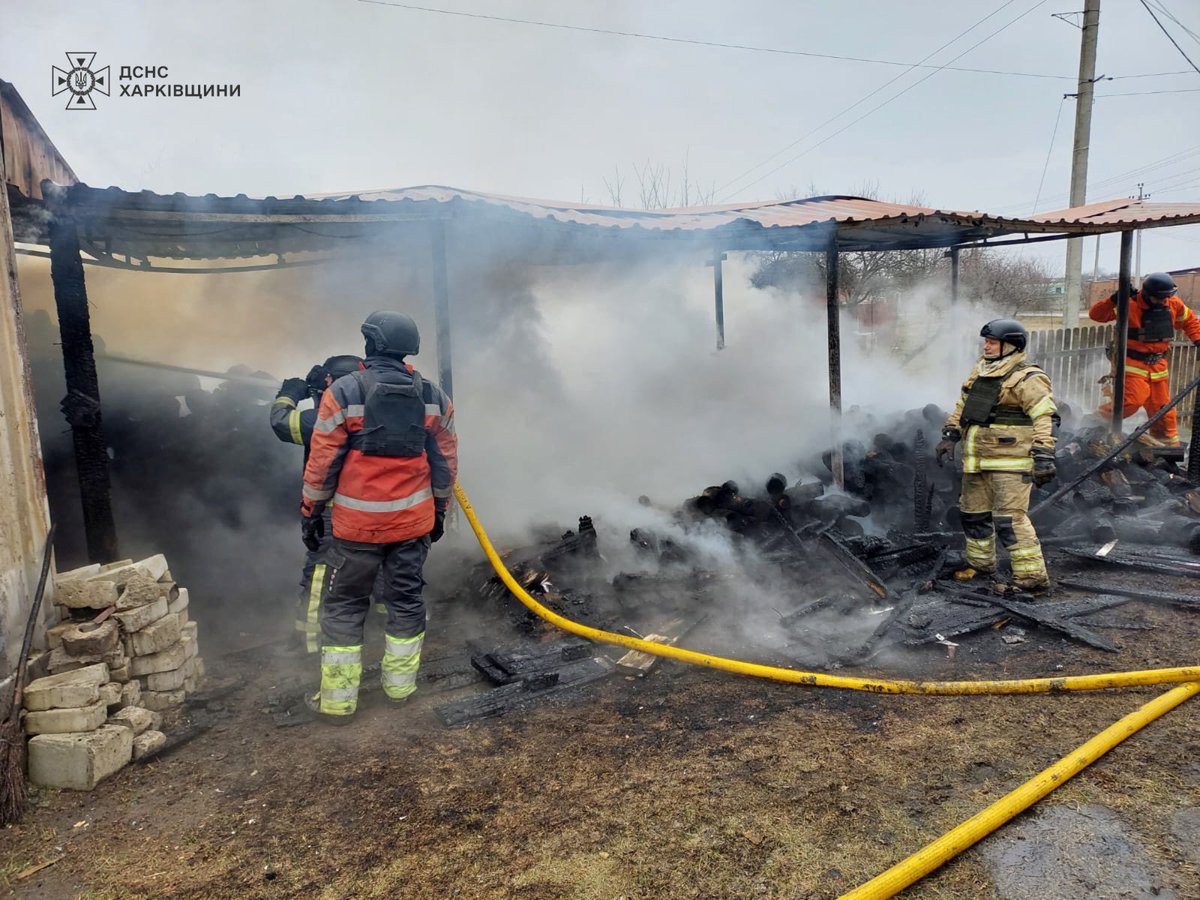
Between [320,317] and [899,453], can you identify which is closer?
[899,453]

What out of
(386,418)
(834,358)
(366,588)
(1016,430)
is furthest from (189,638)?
(834,358)

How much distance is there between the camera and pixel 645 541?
6.53 m

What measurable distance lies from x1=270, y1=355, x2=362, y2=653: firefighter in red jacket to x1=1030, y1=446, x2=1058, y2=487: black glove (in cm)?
495

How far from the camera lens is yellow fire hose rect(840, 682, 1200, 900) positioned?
2.46 m

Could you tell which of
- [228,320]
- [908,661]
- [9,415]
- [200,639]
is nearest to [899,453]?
[908,661]

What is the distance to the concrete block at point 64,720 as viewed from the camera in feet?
10.9

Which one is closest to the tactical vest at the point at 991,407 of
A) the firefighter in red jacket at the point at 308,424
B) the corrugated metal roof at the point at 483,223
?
the corrugated metal roof at the point at 483,223

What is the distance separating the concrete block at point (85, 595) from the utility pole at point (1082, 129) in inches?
687

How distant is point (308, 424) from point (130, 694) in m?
1.83

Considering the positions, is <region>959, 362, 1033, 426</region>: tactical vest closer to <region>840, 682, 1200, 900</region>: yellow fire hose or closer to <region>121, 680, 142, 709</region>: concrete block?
<region>840, 682, 1200, 900</region>: yellow fire hose

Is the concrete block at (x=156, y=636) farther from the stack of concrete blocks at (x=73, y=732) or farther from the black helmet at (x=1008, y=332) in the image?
the black helmet at (x=1008, y=332)

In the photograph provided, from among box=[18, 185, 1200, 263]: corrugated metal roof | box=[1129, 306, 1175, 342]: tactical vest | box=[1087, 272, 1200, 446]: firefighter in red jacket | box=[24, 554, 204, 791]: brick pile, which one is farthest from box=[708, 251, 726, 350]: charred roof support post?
box=[24, 554, 204, 791]: brick pile

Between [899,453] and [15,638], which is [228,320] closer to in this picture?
[15,638]

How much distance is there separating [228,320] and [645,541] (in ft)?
Result: 22.7
